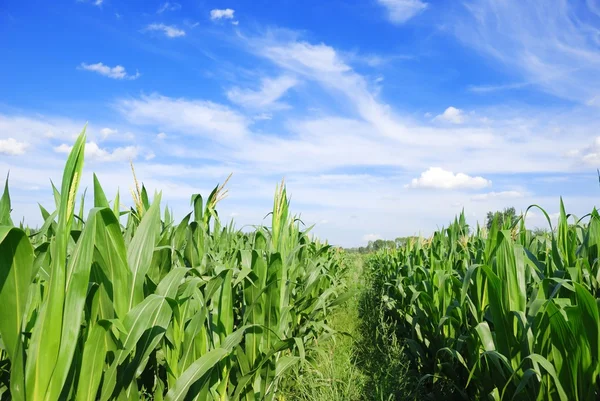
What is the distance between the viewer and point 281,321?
309cm

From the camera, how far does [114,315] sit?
5.94 feet

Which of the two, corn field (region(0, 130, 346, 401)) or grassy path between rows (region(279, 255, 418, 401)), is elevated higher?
corn field (region(0, 130, 346, 401))

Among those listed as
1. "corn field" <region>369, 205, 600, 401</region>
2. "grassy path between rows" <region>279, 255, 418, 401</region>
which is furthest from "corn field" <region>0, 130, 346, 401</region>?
"corn field" <region>369, 205, 600, 401</region>

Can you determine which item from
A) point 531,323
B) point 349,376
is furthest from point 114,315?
point 349,376

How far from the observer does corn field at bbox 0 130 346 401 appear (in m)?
1.41

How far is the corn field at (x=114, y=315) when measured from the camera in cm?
141

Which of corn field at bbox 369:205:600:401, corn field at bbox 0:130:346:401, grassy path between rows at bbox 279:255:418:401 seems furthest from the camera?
grassy path between rows at bbox 279:255:418:401

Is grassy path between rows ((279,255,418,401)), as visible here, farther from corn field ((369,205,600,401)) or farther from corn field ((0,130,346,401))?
corn field ((0,130,346,401))

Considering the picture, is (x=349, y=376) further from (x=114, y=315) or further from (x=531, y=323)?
(x=114, y=315)

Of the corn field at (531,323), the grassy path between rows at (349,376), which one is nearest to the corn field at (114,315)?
the grassy path between rows at (349,376)

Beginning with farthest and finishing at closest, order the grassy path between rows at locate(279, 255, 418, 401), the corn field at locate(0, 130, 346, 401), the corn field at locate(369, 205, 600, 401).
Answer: the grassy path between rows at locate(279, 255, 418, 401) < the corn field at locate(369, 205, 600, 401) < the corn field at locate(0, 130, 346, 401)

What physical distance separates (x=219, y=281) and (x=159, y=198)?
0.56 meters

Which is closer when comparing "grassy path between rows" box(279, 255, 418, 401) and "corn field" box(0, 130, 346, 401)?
"corn field" box(0, 130, 346, 401)

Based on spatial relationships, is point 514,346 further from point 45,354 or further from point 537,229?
point 537,229
